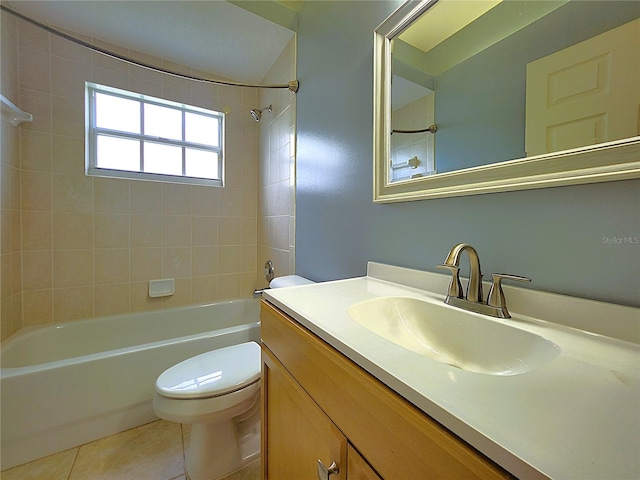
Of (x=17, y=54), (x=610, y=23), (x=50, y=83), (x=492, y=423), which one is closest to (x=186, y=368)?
(x=492, y=423)

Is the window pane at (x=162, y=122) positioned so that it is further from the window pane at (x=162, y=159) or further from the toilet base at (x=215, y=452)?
the toilet base at (x=215, y=452)

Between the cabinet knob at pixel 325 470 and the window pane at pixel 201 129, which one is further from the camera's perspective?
the window pane at pixel 201 129

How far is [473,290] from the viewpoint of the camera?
0.62 m

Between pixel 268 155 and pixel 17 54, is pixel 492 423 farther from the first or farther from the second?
pixel 17 54

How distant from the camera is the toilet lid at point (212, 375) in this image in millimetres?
977

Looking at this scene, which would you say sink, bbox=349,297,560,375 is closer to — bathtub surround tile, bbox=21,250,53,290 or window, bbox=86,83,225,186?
window, bbox=86,83,225,186

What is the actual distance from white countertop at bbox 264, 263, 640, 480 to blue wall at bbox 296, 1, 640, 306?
0.08 meters

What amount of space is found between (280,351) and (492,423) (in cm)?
51

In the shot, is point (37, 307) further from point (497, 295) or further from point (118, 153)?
point (497, 295)

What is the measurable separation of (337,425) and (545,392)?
1.05 feet

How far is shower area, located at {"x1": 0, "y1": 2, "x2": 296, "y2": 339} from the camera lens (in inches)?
59.0

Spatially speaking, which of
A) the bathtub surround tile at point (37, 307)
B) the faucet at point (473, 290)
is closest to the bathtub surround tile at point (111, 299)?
the bathtub surround tile at point (37, 307)

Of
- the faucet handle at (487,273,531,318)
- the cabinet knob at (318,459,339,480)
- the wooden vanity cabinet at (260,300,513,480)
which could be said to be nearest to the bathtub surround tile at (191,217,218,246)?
the wooden vanity cabinet at (260,300,513,480)

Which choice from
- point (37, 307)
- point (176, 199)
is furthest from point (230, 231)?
point (37, 307)
